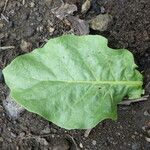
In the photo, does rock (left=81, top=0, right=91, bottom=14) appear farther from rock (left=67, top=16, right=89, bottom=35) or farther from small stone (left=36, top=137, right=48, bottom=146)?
small stone (left=36, top=137, right=48, bottom=146)

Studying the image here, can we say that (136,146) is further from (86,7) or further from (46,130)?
(86,7)

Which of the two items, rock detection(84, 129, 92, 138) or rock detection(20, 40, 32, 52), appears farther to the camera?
rock detection(20, 40, 32, 52)

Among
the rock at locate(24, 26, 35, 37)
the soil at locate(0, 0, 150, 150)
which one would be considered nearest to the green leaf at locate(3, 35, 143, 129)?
the soil at locate(0, 0, 150, 150)

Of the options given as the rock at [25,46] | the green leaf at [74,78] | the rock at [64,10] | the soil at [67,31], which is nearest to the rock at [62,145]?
the soil at [67,31]

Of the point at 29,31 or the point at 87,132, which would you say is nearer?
the point at 87,132

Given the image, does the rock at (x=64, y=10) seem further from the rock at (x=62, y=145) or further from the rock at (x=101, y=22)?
the rock at (x=62, y=145)

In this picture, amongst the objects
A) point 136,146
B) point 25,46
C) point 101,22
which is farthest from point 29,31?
point 136,146
